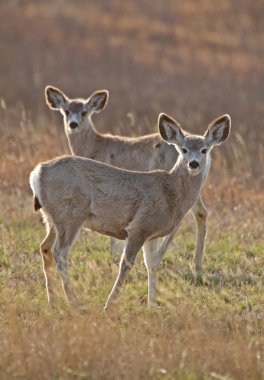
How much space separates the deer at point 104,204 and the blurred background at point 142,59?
1077 centimetres

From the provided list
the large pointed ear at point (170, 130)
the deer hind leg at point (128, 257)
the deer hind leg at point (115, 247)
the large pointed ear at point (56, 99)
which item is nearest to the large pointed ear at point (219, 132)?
the large pointed ear at point (170, 130)

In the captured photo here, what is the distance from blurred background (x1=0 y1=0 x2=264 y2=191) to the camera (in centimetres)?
2725

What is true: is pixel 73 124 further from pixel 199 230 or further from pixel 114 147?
pixel 199 230

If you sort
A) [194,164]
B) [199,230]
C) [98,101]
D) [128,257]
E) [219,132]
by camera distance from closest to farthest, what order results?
[128,257] → [194,164] → [219,132] → [199,230] → [98,101]

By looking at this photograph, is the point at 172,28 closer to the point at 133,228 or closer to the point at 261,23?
the point at 261,23

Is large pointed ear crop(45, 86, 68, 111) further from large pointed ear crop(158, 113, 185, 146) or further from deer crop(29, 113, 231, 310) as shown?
deer crop(29, 113, 231, 310)

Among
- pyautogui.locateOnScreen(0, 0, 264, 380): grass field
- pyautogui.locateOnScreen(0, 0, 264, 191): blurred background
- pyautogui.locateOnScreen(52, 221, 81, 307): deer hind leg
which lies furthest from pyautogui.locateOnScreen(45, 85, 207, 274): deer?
pyautogui.locateOnScreen(0, 0, 264, 191): blurred background

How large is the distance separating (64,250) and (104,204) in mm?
584

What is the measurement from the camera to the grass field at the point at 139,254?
801 centimetres

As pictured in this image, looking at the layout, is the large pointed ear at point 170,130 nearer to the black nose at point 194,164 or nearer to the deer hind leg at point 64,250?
the black nose at point 194,164

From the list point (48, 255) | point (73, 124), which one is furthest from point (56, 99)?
point (48, 255)

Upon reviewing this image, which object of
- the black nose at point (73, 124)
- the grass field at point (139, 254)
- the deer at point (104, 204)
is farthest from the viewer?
the black nose at point (73, 124)

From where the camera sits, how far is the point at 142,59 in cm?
3338

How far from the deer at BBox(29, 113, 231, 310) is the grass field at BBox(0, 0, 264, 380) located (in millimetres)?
405
